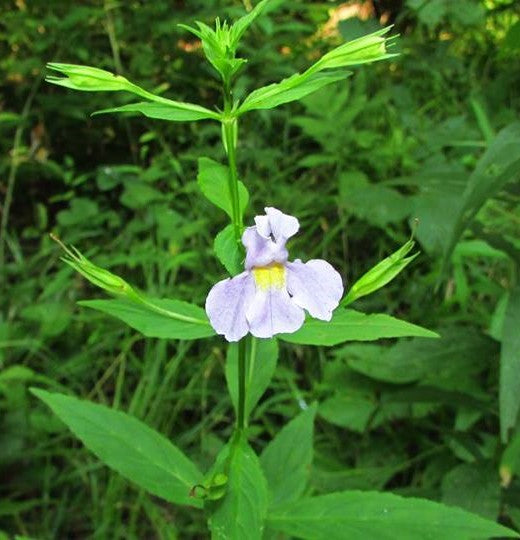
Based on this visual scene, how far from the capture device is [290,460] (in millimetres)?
1311

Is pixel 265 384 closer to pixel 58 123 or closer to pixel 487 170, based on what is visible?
pixel 487 170

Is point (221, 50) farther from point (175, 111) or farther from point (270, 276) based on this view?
point (270, 276)

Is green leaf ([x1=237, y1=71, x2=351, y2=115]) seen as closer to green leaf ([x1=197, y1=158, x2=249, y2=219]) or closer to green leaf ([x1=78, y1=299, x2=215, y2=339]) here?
green leaf ([x1=197, y1=158, x2=249, y2=219])

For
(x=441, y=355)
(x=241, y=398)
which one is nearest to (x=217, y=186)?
(x=241, y=398)

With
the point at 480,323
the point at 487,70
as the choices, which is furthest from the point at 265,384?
the point at 487,70

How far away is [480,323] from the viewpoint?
2043mm

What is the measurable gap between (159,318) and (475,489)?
82 cm

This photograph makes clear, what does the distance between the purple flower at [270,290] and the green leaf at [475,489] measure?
33.0 inches

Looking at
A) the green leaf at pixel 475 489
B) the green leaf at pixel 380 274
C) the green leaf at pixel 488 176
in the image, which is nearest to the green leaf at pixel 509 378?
Result: the green leaf at pixel 488 176

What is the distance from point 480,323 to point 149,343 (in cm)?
88

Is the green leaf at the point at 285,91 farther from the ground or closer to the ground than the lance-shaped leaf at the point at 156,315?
farther from the ground

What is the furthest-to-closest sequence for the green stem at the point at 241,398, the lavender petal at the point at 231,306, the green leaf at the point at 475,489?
the green leaf at the point at 475,489 < the green stem at the point at 241,398 < the lavender petal at the point at 231,306

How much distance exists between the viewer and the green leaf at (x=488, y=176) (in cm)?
122

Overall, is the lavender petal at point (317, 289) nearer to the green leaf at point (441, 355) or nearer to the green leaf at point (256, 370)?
the green leaf at point (256, 370)
